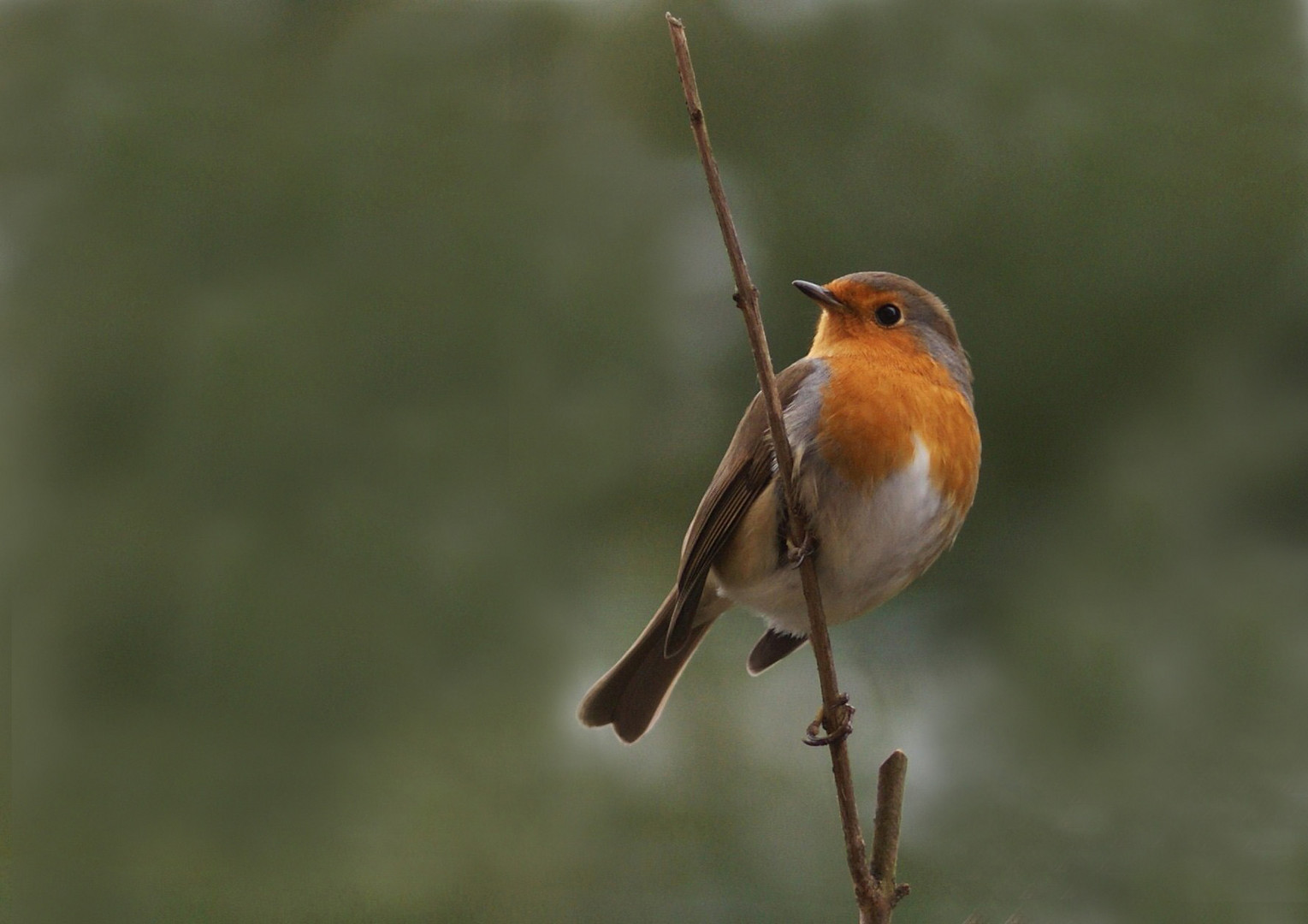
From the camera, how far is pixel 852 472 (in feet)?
8.15

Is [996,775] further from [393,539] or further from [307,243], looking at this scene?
[307,243]

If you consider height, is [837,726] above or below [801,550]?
below

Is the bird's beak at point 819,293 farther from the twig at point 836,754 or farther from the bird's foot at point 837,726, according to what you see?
the twig at point 836,754

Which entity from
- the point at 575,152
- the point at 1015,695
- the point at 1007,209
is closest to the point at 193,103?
the point at 575,152

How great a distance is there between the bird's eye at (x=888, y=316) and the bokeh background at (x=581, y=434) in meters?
0.94

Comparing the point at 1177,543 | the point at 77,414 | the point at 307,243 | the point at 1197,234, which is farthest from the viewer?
the point at 1197,234

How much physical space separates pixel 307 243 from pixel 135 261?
732mm

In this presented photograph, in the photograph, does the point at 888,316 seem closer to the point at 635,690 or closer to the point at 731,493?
the point at 731,493

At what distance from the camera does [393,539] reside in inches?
193

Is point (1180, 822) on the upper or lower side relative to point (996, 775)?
upper

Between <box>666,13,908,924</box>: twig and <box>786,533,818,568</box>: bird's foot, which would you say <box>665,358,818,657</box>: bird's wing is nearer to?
<box>786,533,818,568</box>: bird's foot

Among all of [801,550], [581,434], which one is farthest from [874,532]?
[581,434]

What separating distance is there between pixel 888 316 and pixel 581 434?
9.71ft

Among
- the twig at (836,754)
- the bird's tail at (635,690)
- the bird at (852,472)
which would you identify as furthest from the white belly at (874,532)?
the twig at (836,754)
